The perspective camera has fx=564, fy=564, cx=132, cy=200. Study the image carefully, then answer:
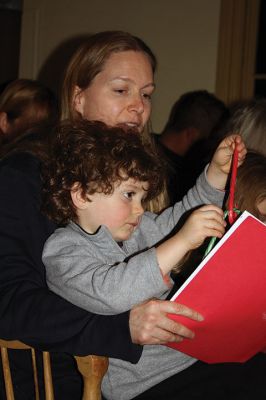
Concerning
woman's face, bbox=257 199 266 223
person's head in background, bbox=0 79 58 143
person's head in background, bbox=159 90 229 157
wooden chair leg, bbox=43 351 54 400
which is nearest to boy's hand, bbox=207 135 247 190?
woman's face, bbox=257 199 266 223

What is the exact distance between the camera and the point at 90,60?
142 centimetres

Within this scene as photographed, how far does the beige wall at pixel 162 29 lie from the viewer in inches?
137

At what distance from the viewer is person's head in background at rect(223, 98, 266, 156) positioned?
6.06 feet

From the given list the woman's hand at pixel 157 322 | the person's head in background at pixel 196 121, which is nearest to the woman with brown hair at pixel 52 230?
the woman's hand at pixel 157 322

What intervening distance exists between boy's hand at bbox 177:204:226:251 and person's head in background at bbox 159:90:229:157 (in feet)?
6.94

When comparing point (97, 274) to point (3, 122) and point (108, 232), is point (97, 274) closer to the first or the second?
point (108, 232)

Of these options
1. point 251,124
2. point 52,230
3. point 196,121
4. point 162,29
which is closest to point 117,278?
point 52,230

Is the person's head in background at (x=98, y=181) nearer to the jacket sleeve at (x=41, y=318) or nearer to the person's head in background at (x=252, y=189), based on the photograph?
the jacket sleeve at (x=41, y=318)

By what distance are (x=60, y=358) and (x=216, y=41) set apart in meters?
2.68

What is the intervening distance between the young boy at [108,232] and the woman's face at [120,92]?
0.32 ft

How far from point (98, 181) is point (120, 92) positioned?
32cm

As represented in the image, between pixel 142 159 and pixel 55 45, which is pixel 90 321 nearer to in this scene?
pixel 142 159

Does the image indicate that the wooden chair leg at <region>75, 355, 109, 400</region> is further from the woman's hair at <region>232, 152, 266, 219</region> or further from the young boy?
the woman's hair at <region>232, 152, 266, 219</region>

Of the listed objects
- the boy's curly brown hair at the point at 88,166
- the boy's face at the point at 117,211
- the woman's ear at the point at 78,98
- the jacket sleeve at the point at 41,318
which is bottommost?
the jacket sleeve at the point at 41,318
